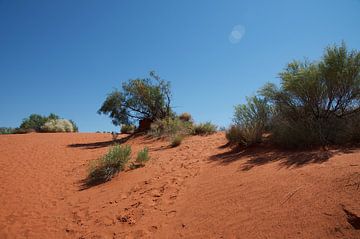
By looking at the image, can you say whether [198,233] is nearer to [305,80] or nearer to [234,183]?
[234,183]

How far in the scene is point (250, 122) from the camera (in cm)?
826

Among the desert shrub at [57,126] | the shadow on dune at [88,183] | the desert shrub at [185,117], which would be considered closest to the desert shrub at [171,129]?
the desert shrub at [185,117]

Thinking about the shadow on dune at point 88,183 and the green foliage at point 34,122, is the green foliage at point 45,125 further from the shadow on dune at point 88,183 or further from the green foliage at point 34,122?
the shadow on dune at point 88,183

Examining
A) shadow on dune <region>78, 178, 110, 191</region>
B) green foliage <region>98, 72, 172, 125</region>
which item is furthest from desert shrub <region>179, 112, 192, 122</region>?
shadow on dune <region>78, 178, 110, 191</region>

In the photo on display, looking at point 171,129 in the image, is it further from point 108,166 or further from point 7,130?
point 7,130

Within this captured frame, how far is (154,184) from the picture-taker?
607cm

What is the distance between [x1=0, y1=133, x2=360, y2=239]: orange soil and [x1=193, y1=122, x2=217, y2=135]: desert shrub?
20.7 ft

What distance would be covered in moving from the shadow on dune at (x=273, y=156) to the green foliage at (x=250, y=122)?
37 cm

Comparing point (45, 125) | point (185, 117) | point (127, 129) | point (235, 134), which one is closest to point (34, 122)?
point (45, 125)

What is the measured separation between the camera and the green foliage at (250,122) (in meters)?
7.58

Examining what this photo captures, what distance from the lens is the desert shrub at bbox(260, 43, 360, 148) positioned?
6.59 meters

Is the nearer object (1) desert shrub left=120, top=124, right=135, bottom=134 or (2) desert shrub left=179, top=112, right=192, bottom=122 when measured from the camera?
Answer: (2) desert shrub left=179, top=112, right=192, bottom=122

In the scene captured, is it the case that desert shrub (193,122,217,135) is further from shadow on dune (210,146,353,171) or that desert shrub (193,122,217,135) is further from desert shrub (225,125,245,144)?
shadow on dune (210,146,353,171)

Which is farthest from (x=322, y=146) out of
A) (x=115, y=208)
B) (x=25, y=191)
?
(x=25, y=191)
